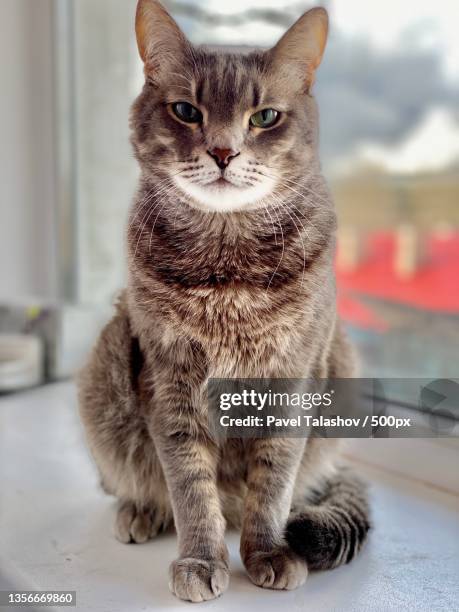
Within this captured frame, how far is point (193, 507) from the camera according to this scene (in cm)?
99

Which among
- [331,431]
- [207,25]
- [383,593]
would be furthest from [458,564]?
[207,25]

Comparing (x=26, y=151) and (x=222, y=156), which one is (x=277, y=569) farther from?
Answer: (x=26, y=151)

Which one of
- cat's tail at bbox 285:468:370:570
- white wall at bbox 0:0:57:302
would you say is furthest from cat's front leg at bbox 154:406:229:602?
white wall at bbox 0:0:57:302

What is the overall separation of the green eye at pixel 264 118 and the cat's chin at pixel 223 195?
0.08m

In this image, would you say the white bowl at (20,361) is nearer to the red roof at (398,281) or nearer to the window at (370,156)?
the window at (370,156)

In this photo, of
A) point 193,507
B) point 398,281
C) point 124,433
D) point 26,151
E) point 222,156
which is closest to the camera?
point 222,156

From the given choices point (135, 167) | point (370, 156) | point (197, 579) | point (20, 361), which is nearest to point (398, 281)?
point (370, 156)

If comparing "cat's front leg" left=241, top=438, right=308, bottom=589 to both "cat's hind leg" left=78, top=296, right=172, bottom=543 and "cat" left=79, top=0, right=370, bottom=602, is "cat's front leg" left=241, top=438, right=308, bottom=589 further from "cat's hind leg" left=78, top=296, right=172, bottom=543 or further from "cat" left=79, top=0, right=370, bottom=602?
"cat's hind leg" left=78, top=296, right=172, bottom=543

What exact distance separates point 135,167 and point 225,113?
1094mm

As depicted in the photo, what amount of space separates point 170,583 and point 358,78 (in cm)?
158

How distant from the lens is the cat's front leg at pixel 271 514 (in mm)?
963

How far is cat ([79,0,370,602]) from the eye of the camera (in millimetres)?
920

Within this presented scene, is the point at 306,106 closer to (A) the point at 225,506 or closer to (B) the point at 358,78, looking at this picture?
(A) the point at 225,506

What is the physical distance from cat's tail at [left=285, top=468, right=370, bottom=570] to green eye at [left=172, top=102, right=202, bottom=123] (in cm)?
62
